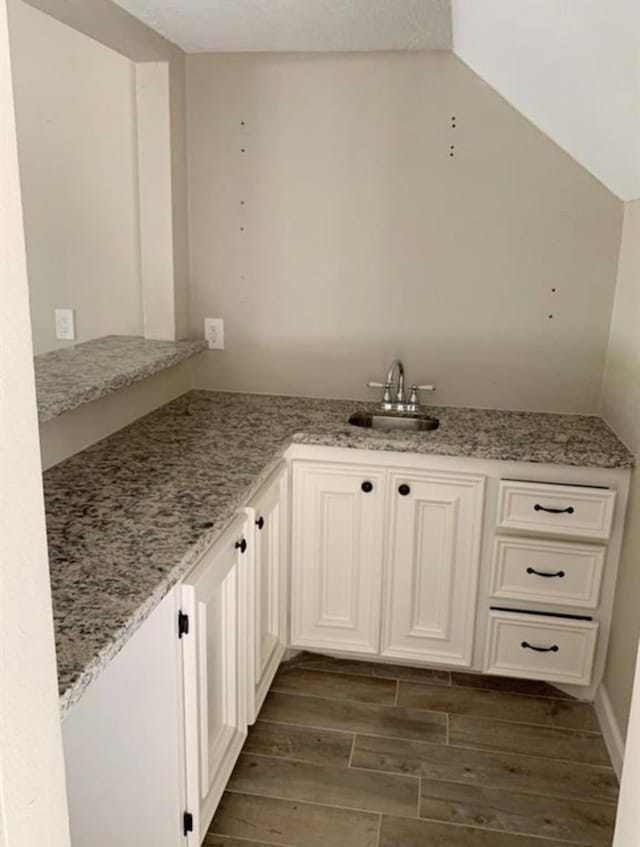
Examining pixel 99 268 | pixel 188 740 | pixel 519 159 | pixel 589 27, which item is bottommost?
pixel 188 740

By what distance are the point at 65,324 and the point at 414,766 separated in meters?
1.90

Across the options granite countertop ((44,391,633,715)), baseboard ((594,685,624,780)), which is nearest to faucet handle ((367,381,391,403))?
granite countertop ((44,391,633,715))

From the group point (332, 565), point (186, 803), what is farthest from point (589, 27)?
point (186, 803)

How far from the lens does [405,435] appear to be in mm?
2428

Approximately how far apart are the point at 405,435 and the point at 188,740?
1190 millimetres

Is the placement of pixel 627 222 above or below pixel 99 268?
above

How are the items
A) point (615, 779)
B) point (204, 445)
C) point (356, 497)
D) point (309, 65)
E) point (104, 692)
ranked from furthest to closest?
point (309, 65)
point (356, 497)
point (204, 445)
point (615, 779)
point (104, 692)

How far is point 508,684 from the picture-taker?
258 centimetres

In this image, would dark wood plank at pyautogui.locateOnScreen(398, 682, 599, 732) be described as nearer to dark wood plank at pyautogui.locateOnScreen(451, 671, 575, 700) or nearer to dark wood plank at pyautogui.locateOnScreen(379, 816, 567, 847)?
dark wood plank at pyautogui.locateOnScreen(451, 671, 575, 700)

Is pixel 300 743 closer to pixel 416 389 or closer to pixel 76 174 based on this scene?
pixel 416 389

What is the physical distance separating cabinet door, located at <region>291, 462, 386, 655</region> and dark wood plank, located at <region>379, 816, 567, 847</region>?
0.67m

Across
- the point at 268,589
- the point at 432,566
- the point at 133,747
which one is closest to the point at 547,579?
the point at 432,566

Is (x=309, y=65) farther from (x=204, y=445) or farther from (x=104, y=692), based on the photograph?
(x=104, y=692)

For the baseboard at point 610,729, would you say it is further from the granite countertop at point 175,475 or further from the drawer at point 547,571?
the granite countertop at point 175,475
